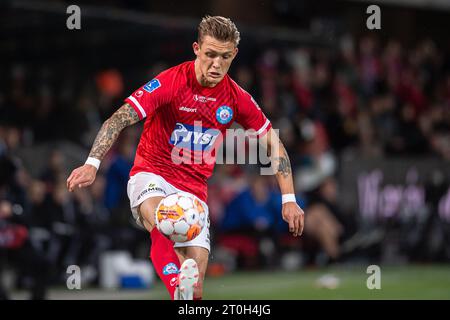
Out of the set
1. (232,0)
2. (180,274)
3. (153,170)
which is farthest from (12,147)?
(232,0)

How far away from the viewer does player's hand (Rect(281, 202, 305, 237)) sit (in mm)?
6762

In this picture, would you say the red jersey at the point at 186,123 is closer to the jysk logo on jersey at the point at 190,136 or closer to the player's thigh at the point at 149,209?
the jysk logo on jersey at the point at 190,136

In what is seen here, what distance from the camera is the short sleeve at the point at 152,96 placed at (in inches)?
260

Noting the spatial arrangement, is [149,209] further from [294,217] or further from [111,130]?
[294,217]

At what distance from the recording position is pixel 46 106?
1375 centimetres

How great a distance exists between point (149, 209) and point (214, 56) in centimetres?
123

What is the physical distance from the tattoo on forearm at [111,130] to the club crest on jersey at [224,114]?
70 cm

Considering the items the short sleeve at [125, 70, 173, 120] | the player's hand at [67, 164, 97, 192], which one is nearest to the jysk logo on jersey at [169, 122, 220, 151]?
the short sleeve at [125, 70, 173, 120]

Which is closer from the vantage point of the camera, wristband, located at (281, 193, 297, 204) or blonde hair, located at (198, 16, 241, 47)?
blonde hair, located at (198, 16, 241, 47)

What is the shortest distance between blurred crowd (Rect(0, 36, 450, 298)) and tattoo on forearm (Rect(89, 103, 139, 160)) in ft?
12.2

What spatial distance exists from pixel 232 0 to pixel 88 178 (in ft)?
43.8

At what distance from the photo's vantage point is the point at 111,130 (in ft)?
21.4

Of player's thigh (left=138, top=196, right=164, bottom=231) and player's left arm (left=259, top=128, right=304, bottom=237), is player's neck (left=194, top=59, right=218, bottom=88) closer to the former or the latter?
player's left arm (left=259, top=128, right=304, bottom=237)
